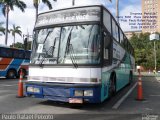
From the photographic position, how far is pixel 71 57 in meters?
9.88

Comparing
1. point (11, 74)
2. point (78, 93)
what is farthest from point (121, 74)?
point (11, 74)

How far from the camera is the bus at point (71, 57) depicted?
970 centimetres

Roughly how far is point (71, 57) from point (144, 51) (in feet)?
292

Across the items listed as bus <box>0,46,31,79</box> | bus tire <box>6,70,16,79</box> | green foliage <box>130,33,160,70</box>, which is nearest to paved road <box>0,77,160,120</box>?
bus <box>0,46,31,79</box>

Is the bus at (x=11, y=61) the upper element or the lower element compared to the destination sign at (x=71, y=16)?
lower

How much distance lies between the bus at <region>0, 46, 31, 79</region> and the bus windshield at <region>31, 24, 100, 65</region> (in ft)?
53.6

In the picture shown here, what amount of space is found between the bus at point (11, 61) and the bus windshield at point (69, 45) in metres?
16.4

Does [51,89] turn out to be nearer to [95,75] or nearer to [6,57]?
[95,75]

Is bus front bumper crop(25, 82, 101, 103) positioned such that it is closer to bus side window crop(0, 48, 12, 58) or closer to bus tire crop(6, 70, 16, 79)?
bus side window crop(0, 48, 12, 58)

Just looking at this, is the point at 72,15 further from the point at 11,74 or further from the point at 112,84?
the point at 11,74

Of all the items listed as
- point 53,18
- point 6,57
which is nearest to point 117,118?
point 53,18

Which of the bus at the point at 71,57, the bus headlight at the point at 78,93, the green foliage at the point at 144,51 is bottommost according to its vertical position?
the bus headlight at the point at 78,93

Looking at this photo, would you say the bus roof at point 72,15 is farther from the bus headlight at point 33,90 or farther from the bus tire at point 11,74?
the bus tire at point 11,74

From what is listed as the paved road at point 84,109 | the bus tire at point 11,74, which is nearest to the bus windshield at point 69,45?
the paved road at point 84,109
